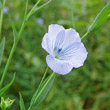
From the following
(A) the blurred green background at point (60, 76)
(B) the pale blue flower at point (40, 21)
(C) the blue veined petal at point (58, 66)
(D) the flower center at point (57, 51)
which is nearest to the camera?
(C) the blue veined petal at point (58, 66)

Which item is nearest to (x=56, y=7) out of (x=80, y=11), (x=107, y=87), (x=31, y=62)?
(x=80, y=11)

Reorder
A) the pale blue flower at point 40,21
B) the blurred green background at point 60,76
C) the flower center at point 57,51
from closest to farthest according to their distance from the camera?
the flower center at point 57,51, the blurred green background at point 60,76, the pale blue flower at point 40,21

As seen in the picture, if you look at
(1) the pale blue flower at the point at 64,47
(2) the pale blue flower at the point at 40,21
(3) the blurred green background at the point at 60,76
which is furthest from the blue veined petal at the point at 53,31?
(2) the pale blue flower at the point at 40,21

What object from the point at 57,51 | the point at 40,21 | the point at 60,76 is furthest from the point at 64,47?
the point at 40,21

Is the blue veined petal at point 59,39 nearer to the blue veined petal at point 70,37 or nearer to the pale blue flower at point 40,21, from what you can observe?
the blue veined petal at point 70,37

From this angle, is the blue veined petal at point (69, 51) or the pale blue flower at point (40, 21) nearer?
the blue veined petal at point (69, 51)

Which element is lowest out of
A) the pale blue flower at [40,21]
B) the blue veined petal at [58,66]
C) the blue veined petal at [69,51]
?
the pale blue flower at [40,21]

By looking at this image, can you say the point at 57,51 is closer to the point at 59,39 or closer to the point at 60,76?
the point at 59,39

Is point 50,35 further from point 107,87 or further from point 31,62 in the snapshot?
point 107,87

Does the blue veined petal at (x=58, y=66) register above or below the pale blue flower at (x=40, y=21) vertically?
above
